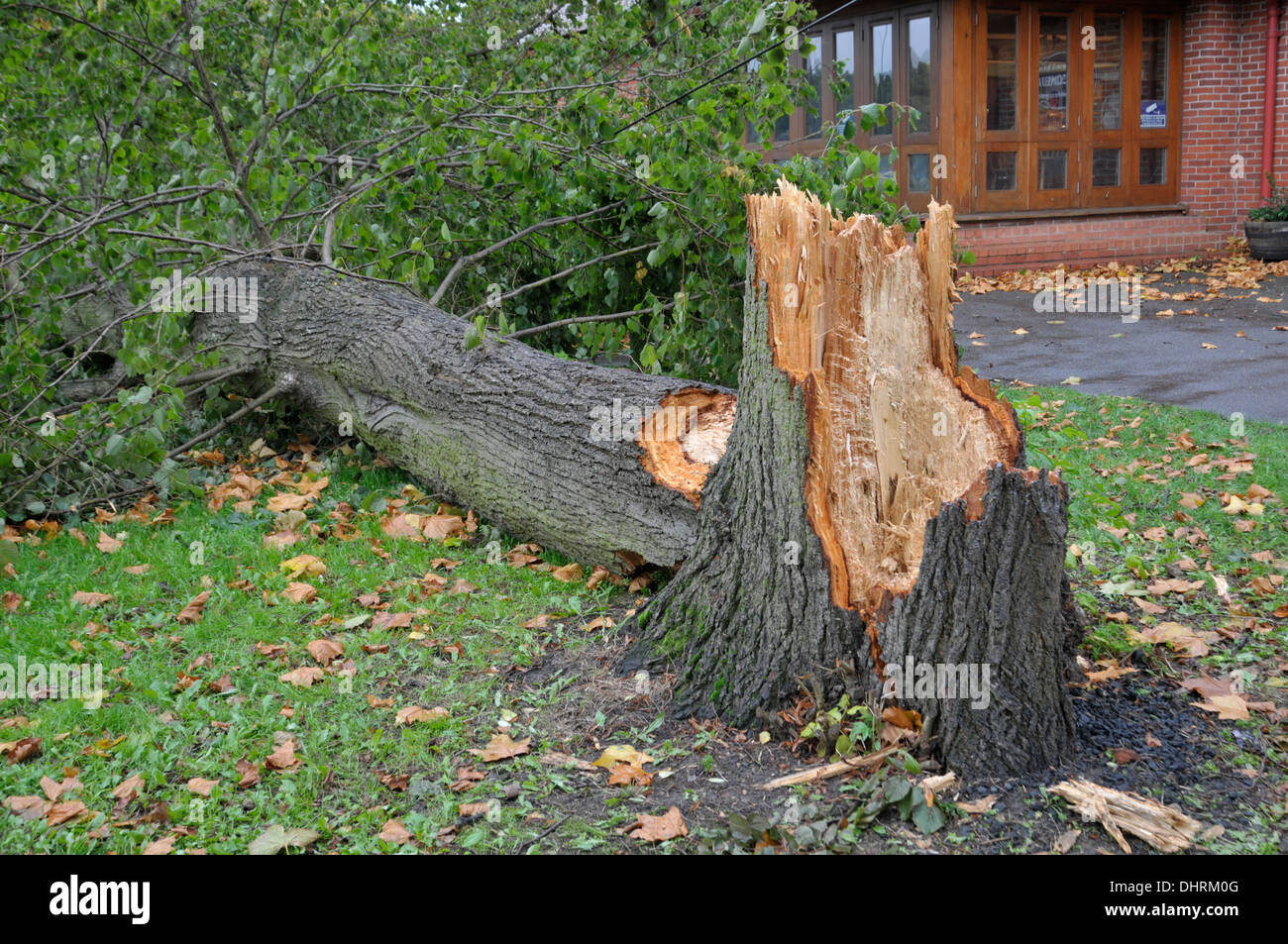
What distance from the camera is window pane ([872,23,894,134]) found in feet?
43.7

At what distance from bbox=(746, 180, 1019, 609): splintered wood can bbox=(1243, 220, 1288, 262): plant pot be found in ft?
37.9

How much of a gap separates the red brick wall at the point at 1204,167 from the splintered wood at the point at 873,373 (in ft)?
33.9

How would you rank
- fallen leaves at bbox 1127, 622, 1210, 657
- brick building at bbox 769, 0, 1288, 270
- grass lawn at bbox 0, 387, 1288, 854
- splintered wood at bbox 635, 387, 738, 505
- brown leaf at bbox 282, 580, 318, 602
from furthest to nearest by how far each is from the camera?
brick building at bbox 769, 0, 1288, 270, brown leaf at bbox 282, 580, 318, 602, splintered wood at bbox 635, 387, 738, 505, fallen leaves at bbox 1127, 622, 1210, 657, grass lawn at bbox 0, 387, 1288, 854

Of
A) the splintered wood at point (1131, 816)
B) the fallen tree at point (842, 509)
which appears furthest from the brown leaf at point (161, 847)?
the splintered wood at point (1131, 816)

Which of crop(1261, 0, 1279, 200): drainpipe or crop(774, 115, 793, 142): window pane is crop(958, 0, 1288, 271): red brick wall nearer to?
crop(1261, 0, 1279, 200): drainpipe

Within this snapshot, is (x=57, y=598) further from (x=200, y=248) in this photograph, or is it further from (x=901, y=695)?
(x=901, y=695)

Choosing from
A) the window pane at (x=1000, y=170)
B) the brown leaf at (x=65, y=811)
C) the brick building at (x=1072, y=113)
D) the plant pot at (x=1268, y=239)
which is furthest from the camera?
the window pane at (x=1000, y=170)

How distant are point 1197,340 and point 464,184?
635cm

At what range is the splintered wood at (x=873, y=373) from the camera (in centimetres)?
328

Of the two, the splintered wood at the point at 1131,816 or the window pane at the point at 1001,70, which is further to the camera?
the window pane at the point at 1001,70

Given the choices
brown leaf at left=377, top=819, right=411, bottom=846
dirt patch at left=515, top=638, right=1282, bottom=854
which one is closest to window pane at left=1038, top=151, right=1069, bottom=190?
dirt patch at left=515, top=638, right=1282, bottom=854

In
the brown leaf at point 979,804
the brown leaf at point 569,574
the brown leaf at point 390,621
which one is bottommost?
the brown leaf at point 979,804

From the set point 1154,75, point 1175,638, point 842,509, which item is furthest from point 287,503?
point 1154,75

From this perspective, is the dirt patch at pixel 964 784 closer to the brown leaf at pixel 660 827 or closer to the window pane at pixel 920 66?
the brown leaf at pixel 660 827
